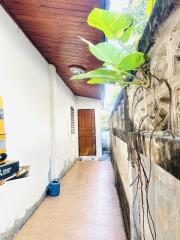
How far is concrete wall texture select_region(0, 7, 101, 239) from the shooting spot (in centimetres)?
260

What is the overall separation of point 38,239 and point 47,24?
9.12 feet

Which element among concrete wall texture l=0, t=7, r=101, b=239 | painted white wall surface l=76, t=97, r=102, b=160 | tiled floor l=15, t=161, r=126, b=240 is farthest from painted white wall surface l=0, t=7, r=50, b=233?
painted white wall surface l=76, t=97, r=102, b=160

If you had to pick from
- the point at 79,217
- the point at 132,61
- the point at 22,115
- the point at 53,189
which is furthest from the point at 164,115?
the point at 53,189

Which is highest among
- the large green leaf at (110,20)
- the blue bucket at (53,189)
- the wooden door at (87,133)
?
the large green leaf at (110,20)

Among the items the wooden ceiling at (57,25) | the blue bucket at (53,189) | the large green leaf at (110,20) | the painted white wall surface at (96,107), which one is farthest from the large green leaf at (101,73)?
the painted white wall surface at (96,107)

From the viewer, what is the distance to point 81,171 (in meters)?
6.55

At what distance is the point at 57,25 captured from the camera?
2.96m

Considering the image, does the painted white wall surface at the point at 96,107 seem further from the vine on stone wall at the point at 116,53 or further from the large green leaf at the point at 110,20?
the large green leaf at the point at 110,20

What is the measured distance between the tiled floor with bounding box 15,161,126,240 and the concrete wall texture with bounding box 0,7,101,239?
0.72 feet

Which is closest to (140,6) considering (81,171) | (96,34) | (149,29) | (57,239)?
(149,29)

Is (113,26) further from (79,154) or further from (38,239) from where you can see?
(79,154)

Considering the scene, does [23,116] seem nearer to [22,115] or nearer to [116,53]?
[22,115]

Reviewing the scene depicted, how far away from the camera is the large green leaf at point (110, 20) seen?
813 mm

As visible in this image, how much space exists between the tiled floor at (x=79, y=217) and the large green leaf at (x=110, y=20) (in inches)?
93.4
